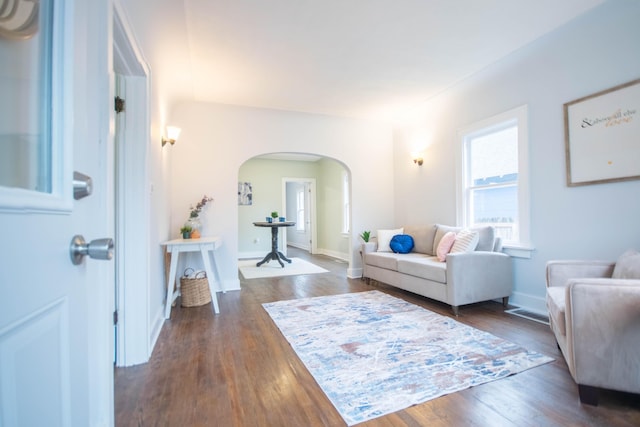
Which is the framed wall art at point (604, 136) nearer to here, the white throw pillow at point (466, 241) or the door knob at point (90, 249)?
the white throw pillow at point (466, 241)

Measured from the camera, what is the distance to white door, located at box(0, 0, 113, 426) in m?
0.45

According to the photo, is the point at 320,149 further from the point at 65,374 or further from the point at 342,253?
the point at 65,374

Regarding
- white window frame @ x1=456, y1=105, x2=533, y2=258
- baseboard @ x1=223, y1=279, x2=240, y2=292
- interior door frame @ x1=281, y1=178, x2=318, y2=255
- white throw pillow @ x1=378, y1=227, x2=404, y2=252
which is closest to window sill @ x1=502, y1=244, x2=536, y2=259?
white window frame @ x1=456, y1=105, x2=533, y2=258

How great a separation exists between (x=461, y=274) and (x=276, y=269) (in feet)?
11.2

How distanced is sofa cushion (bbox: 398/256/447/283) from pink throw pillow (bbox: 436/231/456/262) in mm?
85

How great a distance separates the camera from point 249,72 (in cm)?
342

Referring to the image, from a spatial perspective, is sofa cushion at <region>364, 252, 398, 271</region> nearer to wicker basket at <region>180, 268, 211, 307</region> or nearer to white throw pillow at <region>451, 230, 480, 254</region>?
white throw pillow at <region>451, 230, 480, 254</region>

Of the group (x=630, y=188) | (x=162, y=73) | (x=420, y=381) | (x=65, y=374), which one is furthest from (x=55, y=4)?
(x=630, y=188)

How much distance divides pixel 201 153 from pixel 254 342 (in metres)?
2.69

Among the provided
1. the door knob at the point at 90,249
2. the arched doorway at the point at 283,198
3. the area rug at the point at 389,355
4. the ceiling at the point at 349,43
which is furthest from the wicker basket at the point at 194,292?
the arched doorway at the point at 283,198

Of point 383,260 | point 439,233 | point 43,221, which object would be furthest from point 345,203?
point 43,221

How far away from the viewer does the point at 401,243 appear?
13.6 ft

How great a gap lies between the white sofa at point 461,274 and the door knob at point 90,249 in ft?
9.72

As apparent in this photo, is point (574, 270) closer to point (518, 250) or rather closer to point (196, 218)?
point (518, 250)
